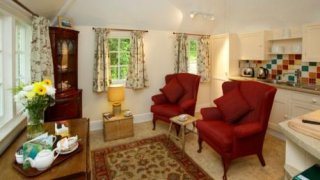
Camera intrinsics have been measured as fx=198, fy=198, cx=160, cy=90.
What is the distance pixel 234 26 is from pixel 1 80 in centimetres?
430

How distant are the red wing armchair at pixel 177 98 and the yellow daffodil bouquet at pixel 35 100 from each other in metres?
2.28

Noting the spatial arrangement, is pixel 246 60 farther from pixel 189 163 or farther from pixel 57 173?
pixel 57 173

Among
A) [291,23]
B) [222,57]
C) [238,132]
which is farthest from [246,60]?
[238,132]

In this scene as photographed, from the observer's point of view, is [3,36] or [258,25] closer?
[3,36]

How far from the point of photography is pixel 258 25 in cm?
400

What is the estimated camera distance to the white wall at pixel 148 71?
3.84 metres

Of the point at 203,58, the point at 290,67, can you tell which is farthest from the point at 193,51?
the point at 290,67

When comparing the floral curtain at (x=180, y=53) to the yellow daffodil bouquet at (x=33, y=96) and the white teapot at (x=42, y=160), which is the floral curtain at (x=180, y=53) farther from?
the white teapot at (x=42, y=160)

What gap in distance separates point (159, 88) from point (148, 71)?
476 millimetres

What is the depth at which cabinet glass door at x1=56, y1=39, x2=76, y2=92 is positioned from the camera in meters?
3.23

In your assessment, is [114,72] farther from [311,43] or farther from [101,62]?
[311,43]

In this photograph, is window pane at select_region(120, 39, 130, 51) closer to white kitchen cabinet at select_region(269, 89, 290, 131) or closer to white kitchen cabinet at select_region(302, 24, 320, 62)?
white kitchen cabinet at select_region(269, 89, 290, 131)

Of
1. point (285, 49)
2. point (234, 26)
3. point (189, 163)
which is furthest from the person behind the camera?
point (234, 26)

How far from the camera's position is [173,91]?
396 cm
